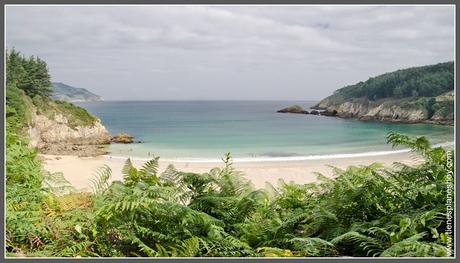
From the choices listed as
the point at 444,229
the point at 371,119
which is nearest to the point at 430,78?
the point at 371,119

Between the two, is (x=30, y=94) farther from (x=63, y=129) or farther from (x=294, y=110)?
(x=294, y=110)

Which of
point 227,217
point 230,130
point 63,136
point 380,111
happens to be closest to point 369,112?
point 380,111

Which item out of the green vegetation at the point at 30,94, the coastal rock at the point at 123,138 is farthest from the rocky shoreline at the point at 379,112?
the green vegetation at the point at 30,94

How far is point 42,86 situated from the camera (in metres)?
5.02

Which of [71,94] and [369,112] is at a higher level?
[71,94]

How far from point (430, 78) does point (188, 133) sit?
2682mm

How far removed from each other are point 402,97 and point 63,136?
14.2 ft

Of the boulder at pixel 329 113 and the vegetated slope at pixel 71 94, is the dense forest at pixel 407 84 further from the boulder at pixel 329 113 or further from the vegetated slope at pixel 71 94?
the vegetated slope at pixel 71 94

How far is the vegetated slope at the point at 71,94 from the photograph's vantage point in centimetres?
471

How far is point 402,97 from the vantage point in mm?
4879

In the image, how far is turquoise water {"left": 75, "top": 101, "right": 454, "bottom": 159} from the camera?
5.10 metres

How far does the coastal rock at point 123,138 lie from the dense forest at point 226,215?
2.06 metres

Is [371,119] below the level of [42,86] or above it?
below

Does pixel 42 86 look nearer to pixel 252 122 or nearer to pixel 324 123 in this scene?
pixel 252 122
